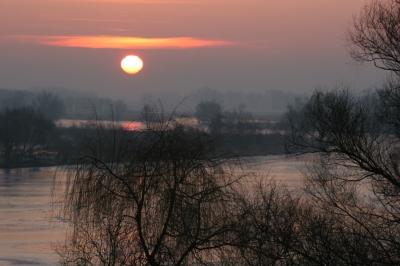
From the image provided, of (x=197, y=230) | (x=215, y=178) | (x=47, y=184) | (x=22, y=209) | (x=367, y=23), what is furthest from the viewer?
(x=47, y=184)

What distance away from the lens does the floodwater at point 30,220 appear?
66.2 feet

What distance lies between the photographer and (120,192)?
1042 cm

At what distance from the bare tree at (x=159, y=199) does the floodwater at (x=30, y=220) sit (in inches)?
363

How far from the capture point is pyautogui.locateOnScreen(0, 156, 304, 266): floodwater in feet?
66.2

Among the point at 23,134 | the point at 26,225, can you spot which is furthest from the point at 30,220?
the point at 23,134

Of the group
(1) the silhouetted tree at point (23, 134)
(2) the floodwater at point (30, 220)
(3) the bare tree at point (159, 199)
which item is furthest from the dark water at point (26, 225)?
(1) the silhouetted tree at point (23, 134)

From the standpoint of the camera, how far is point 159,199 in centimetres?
1033

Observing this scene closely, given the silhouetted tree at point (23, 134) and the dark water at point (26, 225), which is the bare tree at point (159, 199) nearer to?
the dark water at point (26, 225)

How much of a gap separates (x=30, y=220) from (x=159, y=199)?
58.3 feet

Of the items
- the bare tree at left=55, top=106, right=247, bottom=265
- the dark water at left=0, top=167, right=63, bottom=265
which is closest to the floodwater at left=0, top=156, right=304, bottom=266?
the dark water at left=0, top=167, right=63, bottom=265

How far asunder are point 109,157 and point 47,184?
30221mm

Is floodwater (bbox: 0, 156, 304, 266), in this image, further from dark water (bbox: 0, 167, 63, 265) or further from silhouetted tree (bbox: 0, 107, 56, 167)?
silhouetted tree (bbox: 0, 107, 56, 167)

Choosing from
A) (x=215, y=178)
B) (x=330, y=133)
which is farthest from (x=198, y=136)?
(x=330, y=133)

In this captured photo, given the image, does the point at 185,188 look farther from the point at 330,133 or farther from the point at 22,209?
the point at 22,209
